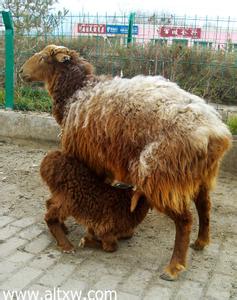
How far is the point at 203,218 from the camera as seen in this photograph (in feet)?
13.2

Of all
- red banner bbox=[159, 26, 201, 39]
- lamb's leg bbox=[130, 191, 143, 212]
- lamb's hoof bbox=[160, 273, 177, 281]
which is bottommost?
lamb's hoof bbox=[160, 273, 177, 281]

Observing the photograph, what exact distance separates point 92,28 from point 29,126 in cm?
239

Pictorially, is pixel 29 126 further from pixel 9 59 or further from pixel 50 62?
pixel 50 62

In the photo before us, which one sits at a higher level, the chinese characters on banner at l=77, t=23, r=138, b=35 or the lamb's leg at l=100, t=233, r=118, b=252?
the chinese characters on banner at l=77, t=23, r=138, b=35

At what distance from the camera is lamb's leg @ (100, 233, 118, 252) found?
395 centimetres

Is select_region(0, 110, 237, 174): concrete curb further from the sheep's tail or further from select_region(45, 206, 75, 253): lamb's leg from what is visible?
the sheep's tail

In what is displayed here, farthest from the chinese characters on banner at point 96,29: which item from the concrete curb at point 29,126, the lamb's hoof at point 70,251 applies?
the lamb's hoof at point 70,251

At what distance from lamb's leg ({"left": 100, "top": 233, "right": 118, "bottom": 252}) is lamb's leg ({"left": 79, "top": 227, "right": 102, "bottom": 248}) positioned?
76 mm

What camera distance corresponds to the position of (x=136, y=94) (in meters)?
3.70

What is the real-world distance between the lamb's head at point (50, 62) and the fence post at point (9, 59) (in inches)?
111

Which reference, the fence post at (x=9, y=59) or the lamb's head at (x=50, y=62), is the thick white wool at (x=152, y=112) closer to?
the lamb's head at (x=50, y=62)

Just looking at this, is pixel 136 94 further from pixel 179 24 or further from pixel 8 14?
pixel 179 24

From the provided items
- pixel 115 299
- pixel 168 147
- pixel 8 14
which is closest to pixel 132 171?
pixel 168 147

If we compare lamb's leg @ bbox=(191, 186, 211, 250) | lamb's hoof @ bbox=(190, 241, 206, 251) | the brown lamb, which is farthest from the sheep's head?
lamb's hoof @ bbox=(190, 241, 206, 251)
